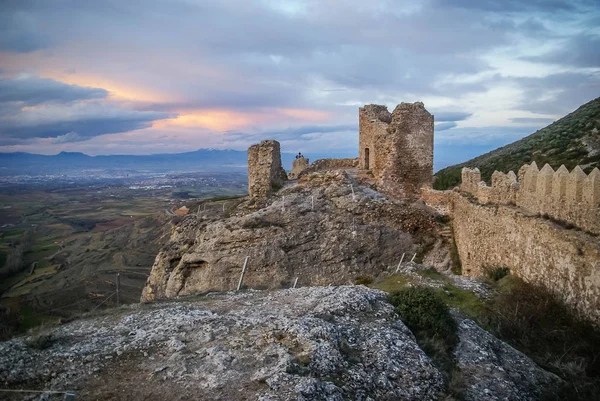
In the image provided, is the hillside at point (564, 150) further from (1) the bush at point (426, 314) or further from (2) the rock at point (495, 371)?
(1) the bush at point (426, 314)

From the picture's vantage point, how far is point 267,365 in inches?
241

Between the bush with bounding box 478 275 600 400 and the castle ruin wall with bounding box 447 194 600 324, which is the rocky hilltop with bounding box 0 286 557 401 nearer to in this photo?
the bush with bounding box 478 275 600 400

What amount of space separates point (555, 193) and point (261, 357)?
8.40 metres

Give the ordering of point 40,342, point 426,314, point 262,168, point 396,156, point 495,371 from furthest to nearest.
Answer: point 262,168 < point 396,156 < point 426,314 < point 495,371 < point 40,342

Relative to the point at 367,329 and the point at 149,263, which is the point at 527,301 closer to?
the point at 367,329

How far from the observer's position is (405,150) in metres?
18.3

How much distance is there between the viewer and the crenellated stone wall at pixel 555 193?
29.7 ft

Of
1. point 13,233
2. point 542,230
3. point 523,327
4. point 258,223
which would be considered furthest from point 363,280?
point 13,233

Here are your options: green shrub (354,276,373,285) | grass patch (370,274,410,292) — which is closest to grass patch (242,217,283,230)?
green shrub (354,276,373,285)

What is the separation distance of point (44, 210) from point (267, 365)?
313 ft

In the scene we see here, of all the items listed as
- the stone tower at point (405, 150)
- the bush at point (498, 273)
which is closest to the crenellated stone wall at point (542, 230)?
the bush at point (498, 273)

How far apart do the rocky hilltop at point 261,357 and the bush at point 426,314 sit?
24cm

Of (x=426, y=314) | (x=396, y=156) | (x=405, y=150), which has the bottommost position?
(x=426, y=314)

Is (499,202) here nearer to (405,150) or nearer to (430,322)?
(405,150)
